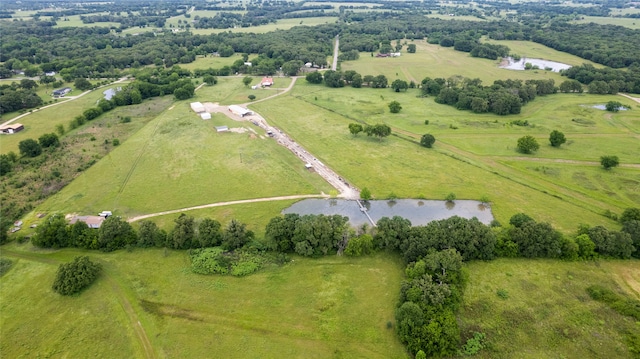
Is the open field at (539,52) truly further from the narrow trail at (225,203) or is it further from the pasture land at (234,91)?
the narrow trail at (225,203)

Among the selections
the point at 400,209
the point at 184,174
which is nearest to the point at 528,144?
the point at 400,209

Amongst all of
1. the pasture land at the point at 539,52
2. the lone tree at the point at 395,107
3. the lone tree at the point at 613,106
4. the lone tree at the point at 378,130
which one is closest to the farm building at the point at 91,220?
the lone tree at the point at 378,130

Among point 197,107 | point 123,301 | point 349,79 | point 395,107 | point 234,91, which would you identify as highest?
point 349,79

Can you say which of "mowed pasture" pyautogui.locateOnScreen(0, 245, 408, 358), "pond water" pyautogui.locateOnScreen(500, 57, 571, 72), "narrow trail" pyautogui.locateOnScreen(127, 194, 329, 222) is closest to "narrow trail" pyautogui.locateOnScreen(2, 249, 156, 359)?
"mowed pasture" pyautogui.locateOnScreen(0, 245, 408, 358)

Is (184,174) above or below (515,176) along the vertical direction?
below

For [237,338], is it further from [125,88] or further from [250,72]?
[250,72]

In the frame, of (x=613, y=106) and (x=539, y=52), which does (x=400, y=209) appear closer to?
(x=613, y=106)

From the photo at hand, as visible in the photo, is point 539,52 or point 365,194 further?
point 539,52
